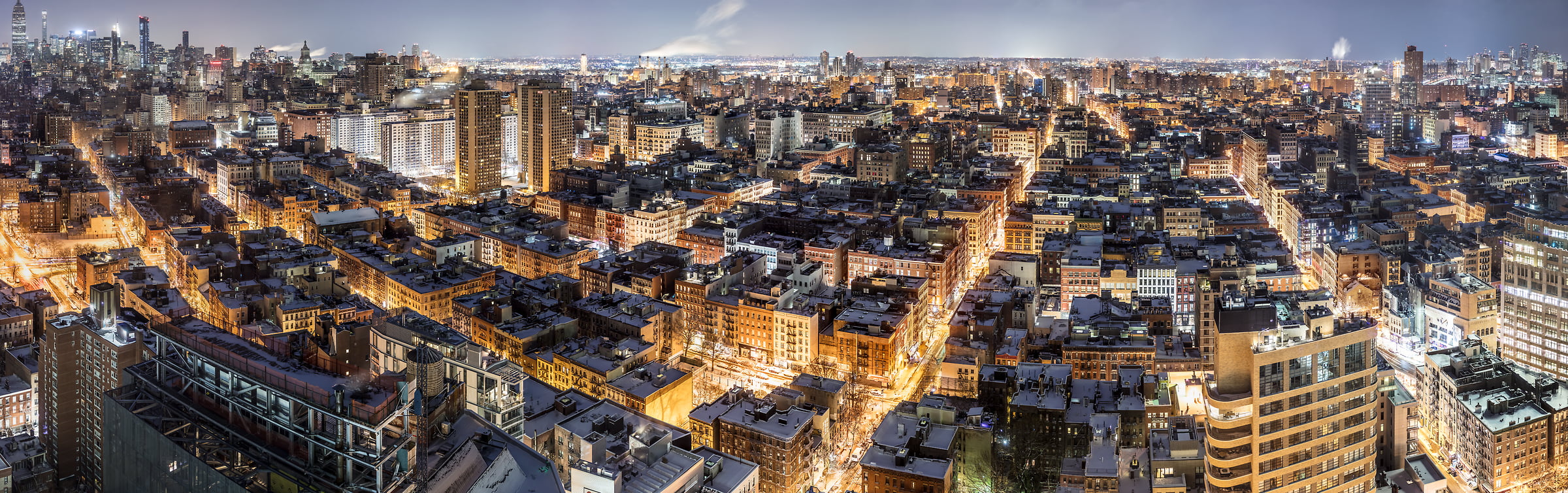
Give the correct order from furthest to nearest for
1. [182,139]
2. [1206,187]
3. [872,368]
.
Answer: [182,139]
[1206,187]
[872,368]

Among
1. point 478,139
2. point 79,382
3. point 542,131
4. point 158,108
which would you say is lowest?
point 79,382

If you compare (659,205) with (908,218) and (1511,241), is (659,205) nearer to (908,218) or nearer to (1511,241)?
(908,218)

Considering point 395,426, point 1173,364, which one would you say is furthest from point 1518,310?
point 395,426

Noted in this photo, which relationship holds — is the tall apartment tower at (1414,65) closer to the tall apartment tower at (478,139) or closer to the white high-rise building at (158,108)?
the tall apartment tower at (478,139)

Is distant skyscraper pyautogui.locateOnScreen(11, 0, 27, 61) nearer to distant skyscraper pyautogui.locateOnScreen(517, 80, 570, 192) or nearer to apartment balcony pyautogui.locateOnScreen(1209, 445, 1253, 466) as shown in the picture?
distant skyscraper pyautogui.locateOnScreen(517, 80, 570, 192)

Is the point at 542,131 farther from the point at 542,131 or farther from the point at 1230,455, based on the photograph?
the point at 1230,455

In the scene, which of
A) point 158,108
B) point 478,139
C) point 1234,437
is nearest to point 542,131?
point 478,139
